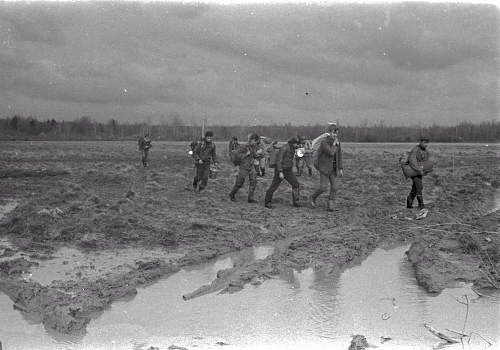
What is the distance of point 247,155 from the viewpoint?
13.8 metres

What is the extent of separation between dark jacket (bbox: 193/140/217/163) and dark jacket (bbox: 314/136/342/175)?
3.41 m

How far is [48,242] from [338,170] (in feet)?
22.1

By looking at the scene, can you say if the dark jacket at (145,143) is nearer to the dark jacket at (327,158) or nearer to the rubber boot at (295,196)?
the rubber boot at (295,196)

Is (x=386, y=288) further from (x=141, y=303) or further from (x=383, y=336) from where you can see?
(x=141, y=303)

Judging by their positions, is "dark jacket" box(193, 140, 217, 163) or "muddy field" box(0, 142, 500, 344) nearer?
"muddy field" box(0, 142, 500, 344)

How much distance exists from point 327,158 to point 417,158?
2.10 m

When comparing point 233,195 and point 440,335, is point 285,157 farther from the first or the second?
point 440,335

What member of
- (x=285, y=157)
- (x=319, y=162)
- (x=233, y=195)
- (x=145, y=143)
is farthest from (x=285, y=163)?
(x=145, y=143)

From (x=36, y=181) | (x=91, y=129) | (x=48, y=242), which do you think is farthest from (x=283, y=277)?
(x=91, y=129)

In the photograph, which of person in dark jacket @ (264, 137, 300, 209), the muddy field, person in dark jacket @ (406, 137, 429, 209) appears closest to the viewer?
the muddy field

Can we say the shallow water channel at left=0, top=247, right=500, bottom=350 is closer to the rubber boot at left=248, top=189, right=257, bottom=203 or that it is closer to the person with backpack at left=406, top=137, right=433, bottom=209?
the person with backpack at left=406, top=137, right=433, bottom=209

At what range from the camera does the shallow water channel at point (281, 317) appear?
17.5ft

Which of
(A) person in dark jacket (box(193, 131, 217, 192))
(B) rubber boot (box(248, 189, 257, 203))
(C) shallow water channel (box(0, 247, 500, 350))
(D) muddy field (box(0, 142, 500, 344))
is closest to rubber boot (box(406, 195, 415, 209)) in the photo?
(D) muddy field (box(0, 142, 500, 344))

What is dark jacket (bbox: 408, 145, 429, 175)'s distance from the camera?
1245cm
